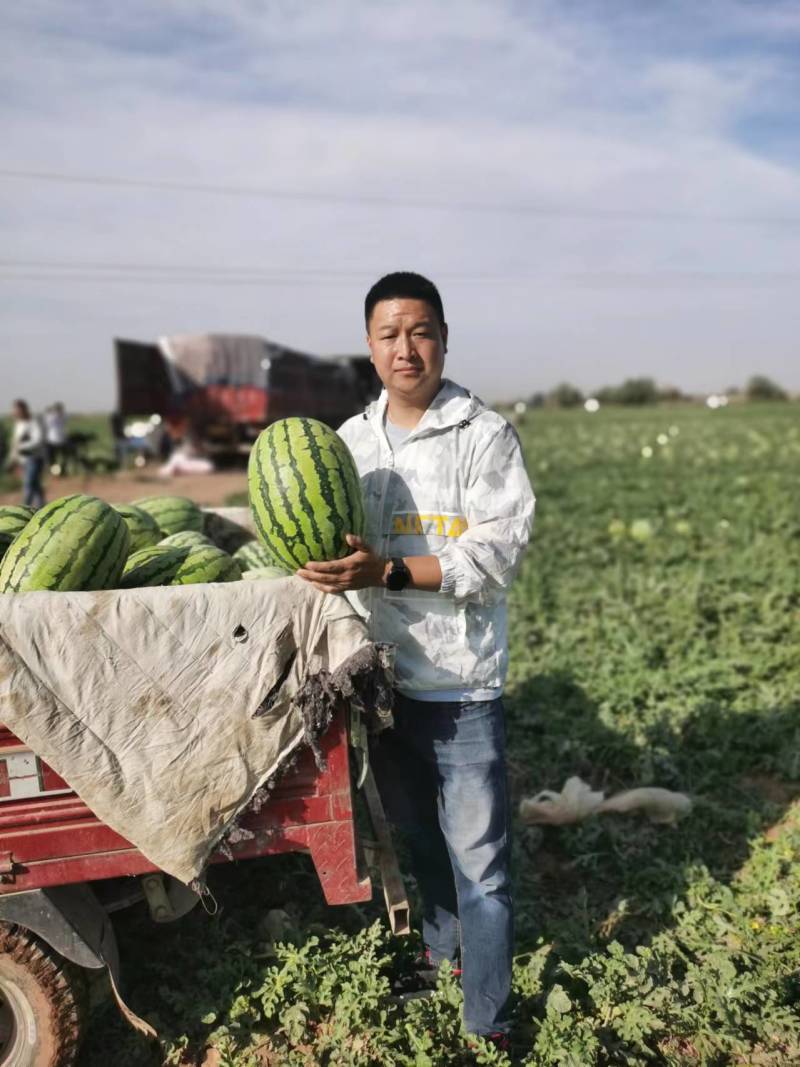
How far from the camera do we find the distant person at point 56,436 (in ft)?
67.8

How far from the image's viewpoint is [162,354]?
888 inches

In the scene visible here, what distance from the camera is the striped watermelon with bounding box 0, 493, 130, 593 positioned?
281 cm

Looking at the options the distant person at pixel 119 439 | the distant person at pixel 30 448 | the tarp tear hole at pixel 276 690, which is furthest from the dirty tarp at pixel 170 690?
the distant person at pixel 119 439

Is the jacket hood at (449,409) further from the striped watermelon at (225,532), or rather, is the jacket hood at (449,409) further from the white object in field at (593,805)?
the white object in field at (593,805)

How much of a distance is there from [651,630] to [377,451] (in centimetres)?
441

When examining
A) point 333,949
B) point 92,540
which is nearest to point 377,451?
point 92,540

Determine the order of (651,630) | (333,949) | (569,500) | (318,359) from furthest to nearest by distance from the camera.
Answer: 1. (318,359)
2. (569,500)
3. (651,630)
4. (333,949)

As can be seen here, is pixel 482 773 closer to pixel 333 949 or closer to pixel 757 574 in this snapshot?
pixel 333 949

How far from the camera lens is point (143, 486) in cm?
2048

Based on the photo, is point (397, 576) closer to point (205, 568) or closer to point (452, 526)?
point (452, 526)

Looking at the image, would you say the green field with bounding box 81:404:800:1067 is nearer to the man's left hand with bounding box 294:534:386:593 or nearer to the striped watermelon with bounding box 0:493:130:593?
the man's left hand with bounding box 294:534:386:593

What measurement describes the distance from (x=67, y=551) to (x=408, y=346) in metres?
1.28

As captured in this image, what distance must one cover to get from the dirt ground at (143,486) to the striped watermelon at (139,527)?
12.5 metres

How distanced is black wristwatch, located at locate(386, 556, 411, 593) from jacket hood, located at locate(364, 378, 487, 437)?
18.5 inches
